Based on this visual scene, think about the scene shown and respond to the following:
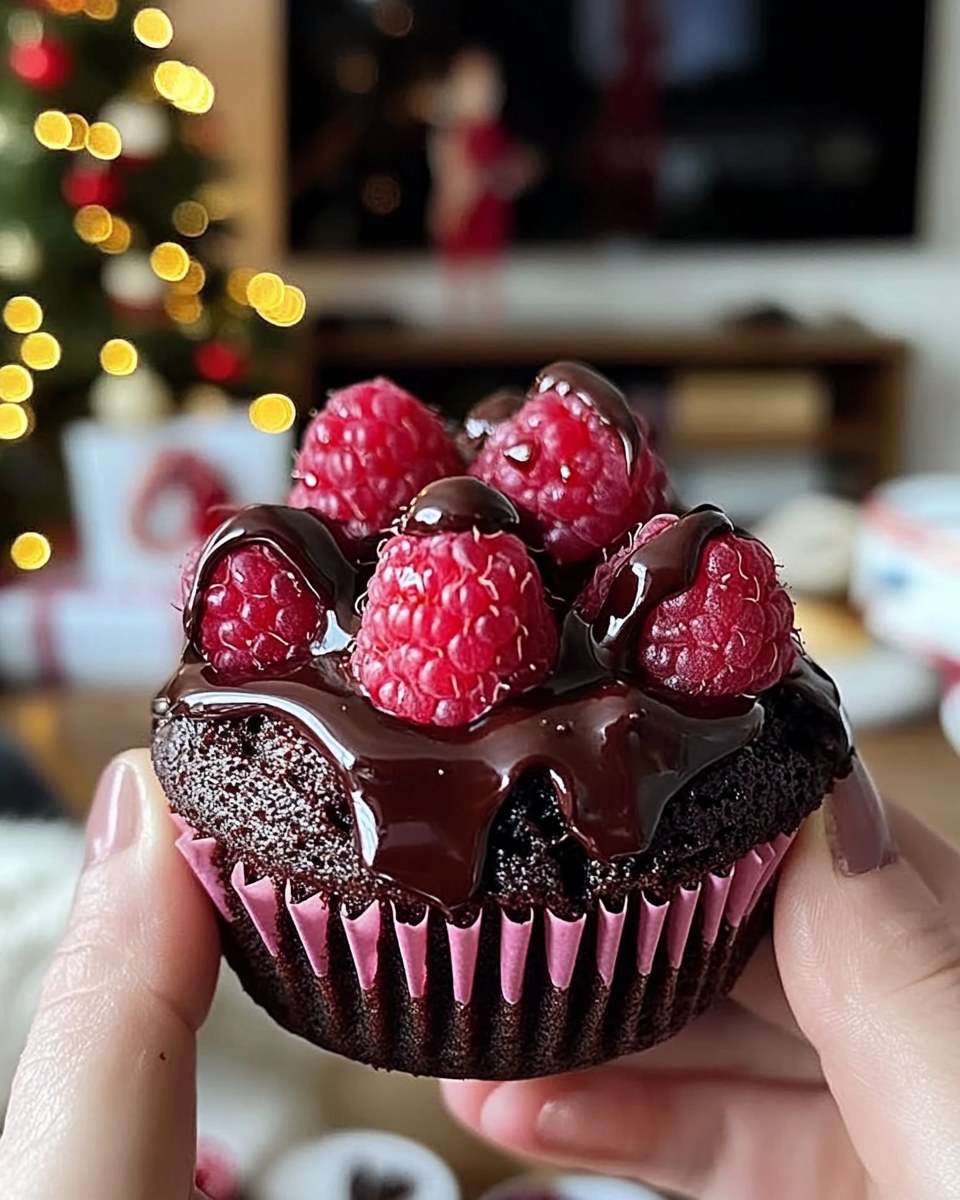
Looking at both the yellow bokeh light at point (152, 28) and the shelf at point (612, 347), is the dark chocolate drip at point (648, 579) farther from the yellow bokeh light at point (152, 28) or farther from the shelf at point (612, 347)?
the shelf at point (612, 347)

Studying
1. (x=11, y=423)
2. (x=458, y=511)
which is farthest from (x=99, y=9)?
(x=458, y=511)

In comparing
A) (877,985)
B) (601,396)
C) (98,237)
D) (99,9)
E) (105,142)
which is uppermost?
(99,9)

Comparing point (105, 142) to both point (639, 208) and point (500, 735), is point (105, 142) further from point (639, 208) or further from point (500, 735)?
point (500, 735)

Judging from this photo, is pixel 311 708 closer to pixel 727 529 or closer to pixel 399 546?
pixel 399 546

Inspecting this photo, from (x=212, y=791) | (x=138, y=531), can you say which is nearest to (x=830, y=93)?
(x=138, y=531)

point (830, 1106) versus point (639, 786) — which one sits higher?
point (639, 786)

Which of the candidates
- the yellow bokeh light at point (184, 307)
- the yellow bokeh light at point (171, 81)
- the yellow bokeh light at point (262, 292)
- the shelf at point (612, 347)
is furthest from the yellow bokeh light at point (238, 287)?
the shelf at point (612, 347)

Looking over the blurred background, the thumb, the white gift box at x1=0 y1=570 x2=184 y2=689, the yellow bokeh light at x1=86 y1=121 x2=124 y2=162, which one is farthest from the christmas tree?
the thumb
